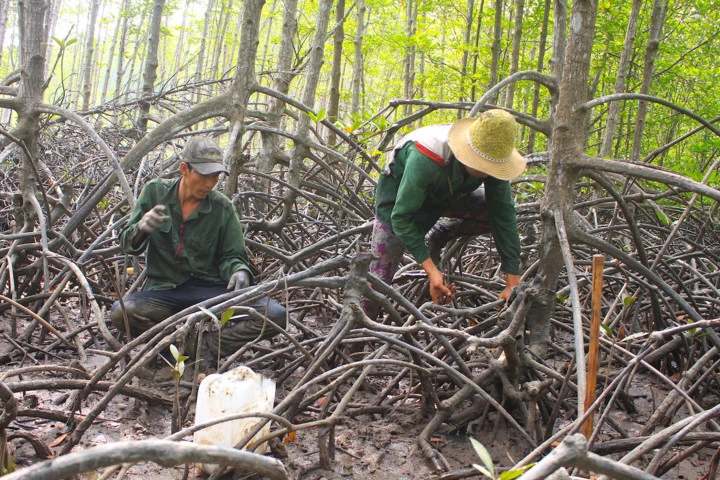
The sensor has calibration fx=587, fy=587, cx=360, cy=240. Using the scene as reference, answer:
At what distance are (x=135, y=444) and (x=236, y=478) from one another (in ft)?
3.92

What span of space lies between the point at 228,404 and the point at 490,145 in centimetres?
135

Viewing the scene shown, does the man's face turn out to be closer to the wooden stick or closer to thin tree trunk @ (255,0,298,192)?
thin tree trunk @ (255,0,298,192)

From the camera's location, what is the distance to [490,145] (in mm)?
2283

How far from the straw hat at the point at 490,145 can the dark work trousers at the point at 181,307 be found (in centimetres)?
117

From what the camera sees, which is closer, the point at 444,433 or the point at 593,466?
the point at 593,466

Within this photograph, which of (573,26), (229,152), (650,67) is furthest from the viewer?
A: (650,67)

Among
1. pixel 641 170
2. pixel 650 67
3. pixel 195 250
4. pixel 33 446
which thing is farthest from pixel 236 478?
pixel 650 67

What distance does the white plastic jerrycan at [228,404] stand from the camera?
6.08ft

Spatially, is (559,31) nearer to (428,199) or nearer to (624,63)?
(428,199)

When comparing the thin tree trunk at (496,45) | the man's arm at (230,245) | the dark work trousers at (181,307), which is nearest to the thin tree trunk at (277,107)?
the man's arm at (230,245)

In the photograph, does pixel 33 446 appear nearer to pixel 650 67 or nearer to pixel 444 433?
pixel 444 433

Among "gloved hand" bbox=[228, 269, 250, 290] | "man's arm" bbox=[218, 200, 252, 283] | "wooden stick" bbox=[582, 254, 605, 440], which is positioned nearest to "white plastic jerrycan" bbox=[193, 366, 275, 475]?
"gloved hand" bbox=[228, 269, 250, 290]

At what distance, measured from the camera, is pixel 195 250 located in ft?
9.77

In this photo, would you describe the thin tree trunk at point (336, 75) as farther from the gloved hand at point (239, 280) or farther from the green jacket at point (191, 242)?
the gloved hand at point (239, 280)
